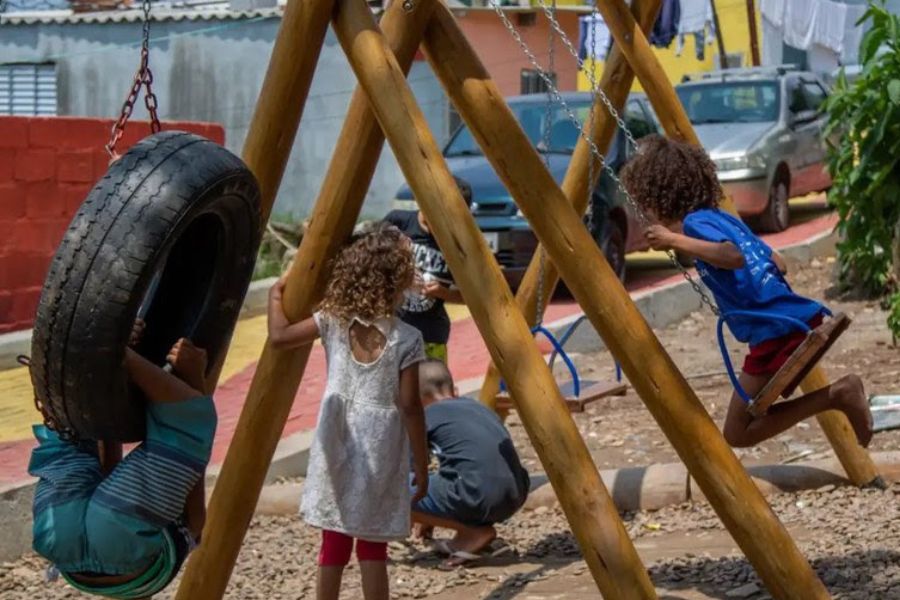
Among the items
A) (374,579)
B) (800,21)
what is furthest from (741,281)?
(800,21)

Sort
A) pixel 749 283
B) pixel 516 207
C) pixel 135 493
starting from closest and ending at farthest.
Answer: pixel 135 493, pixel 749 283, pixel 516 207

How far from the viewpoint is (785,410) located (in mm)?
5789

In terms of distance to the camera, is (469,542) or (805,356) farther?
(469,542)

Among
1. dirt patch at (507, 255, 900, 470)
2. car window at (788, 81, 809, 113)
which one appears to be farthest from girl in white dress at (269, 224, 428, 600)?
car window at (788, 81, 809, 113)

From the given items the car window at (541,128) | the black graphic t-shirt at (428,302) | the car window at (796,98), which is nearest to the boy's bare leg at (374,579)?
the black graphic t-shirt at (428,302)

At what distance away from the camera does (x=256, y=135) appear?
518 cm

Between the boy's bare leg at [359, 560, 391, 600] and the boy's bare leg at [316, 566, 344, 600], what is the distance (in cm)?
9

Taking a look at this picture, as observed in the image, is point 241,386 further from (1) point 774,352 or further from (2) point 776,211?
(2) point 776,211

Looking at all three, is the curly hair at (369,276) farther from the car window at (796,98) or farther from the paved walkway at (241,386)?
the car window at (796,98)

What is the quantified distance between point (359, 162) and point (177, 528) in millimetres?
1504

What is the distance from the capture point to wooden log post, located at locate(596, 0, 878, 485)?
22.2 ft

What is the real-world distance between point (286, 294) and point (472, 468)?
145cm

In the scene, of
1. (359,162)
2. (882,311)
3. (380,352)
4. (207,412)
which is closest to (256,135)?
(359,162)

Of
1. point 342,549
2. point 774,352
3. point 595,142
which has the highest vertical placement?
point 595,142
